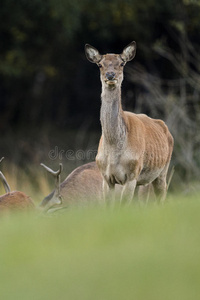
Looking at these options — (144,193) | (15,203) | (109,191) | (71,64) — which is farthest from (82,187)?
(71,64)

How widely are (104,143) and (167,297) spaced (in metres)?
6.17

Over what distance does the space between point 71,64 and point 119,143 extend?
913 inches

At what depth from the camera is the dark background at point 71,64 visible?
2669cm

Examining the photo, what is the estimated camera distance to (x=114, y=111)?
10648mm

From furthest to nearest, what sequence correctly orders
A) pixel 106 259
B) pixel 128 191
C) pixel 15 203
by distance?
pixel 15 203 → pixel 128 191 → pixel 106 259

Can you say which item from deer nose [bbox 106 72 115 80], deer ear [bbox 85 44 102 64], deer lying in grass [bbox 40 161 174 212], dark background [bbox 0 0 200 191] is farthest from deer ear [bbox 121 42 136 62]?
dark background [bbox 0 0 200 191]

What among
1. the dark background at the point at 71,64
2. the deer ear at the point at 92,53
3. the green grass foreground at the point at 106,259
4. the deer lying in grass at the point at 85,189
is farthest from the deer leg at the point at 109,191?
the dark background at the point at 71,64

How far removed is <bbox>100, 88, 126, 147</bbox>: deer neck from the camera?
34.7ft

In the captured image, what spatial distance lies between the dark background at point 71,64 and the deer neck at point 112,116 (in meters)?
11.7

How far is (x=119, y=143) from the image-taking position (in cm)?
1047

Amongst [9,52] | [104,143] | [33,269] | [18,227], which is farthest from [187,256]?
[9,52]

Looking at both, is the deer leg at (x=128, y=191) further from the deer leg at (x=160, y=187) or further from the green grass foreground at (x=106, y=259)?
the green grass foreground at (x=106, y=259)

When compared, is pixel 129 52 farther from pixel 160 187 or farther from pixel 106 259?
pixel 106 259

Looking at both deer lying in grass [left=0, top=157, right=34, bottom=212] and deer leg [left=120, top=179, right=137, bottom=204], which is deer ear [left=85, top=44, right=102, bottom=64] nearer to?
deer leg [left=120, top=179, right=137, bottom=204]
